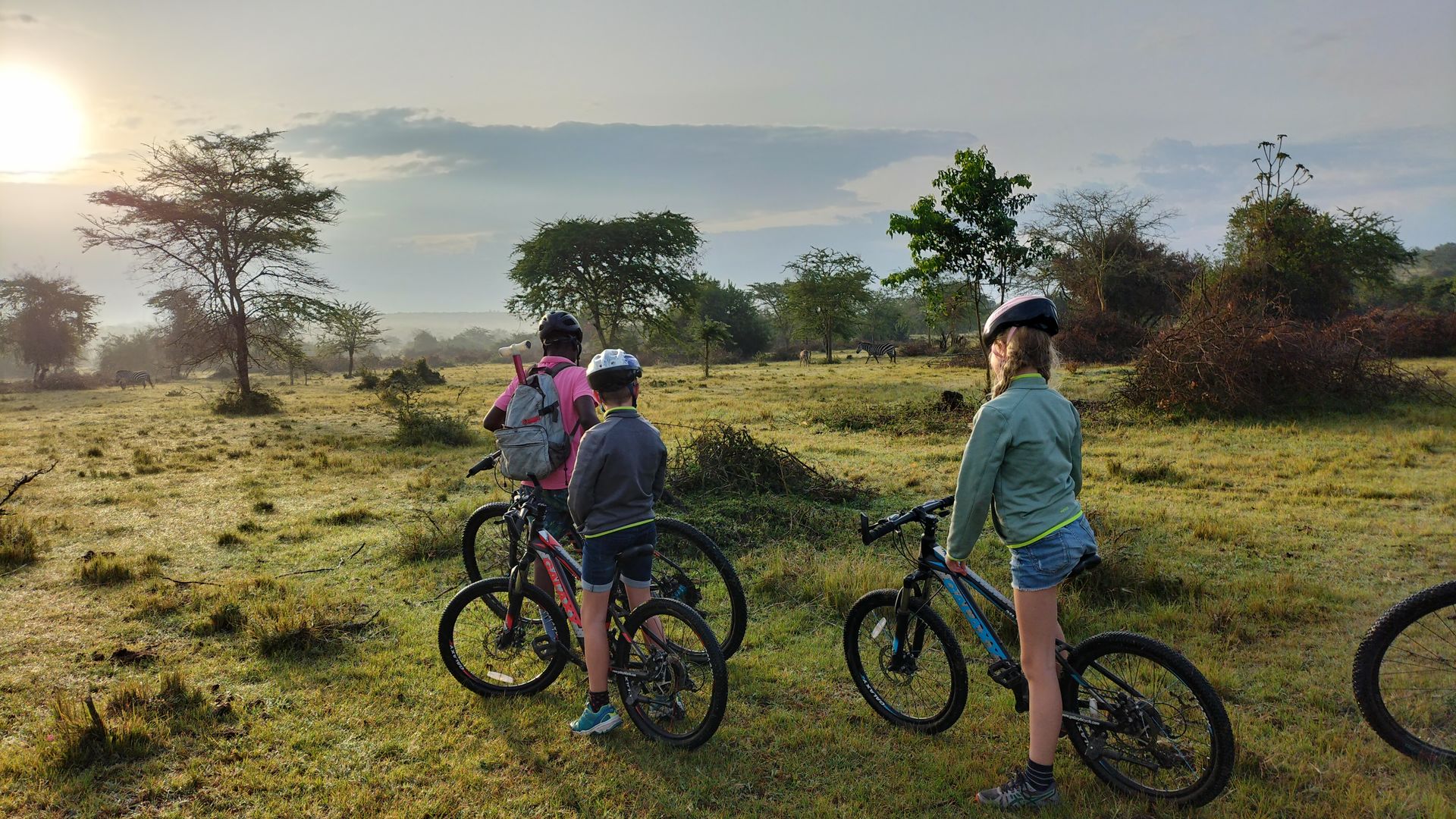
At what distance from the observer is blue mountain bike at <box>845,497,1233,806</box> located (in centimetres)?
300

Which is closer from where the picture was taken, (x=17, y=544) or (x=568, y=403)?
(x=568, y=403)

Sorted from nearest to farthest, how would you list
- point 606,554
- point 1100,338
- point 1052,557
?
point 1052,557
point 606,554
point 1100,338

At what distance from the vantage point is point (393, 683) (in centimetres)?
477

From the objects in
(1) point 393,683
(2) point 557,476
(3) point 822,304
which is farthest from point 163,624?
(3) point 822,304

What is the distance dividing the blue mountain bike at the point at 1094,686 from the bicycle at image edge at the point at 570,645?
3.30ft

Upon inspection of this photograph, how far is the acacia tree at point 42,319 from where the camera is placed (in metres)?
50.9

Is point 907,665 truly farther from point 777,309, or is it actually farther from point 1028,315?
point 777,309

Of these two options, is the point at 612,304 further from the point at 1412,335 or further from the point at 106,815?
the point at 106,815

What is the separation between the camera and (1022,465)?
296cm

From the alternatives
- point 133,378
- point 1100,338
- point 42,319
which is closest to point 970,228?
point 1100,338

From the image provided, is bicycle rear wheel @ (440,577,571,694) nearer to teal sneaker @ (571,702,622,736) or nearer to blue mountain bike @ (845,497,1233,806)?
teal sneaker @ (571,702,622,736)

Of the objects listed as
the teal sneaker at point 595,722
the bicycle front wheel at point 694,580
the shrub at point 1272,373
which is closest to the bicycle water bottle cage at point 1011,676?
the bicycle front wheel at point 694,580

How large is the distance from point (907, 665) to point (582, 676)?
2191 millimetres

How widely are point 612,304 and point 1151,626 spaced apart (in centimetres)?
4102
